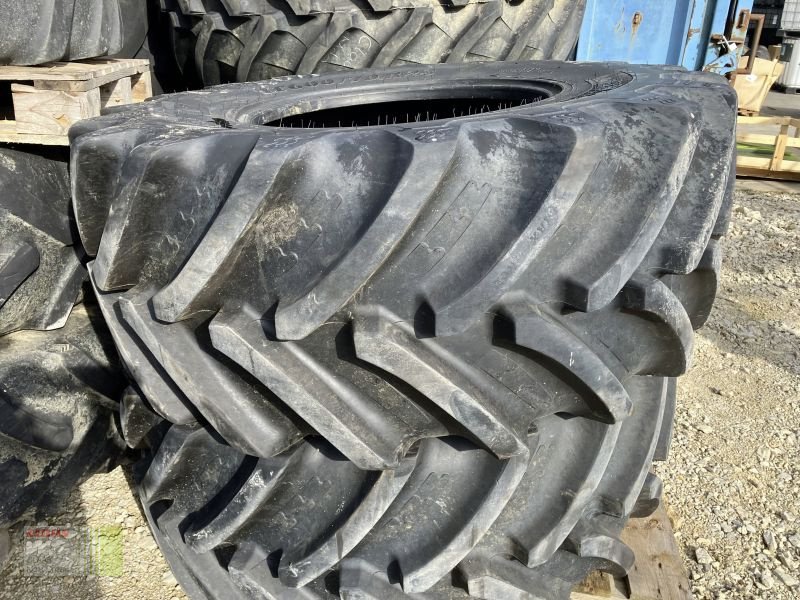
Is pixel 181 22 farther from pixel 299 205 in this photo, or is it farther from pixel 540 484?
pixel 540 484

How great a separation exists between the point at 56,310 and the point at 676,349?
128 cm

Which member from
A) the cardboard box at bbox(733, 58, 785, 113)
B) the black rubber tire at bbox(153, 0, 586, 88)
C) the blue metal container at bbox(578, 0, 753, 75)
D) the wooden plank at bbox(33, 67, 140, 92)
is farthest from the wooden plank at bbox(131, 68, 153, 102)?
the cardboard box at bbox(733, 58, 785, 113)

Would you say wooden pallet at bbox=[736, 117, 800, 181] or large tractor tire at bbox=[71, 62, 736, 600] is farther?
wooden pallet at bbox=[736, 117, 800, 181]

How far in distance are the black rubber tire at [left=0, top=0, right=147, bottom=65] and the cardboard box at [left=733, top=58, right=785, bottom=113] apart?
6248mm

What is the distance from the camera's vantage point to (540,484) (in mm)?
1184

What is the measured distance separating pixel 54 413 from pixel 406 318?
0.90m

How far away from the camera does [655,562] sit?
4.96ft

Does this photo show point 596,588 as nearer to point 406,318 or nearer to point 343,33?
point 406,318

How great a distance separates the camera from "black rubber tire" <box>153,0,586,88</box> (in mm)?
2014

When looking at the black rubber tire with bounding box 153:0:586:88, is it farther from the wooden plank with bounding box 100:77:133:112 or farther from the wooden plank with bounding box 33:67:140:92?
the wooden plank with bounding box 33:67:140:92

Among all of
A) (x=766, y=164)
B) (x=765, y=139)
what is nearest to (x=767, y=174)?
(x=766, y=164)

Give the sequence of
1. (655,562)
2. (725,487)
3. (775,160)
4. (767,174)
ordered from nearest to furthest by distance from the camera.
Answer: (655,562), (725,487), (775,160), (767,174)

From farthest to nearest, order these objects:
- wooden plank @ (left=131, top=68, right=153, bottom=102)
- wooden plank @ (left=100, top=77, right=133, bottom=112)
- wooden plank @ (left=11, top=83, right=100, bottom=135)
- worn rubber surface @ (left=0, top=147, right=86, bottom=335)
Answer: wooden plank @ (left=131, top=68, right=153, bottom=102)
wooden plank @ (left=100, top=77, right=133, bottom=112)
wooden plank @ (left=11, top=83, right=100, bottom=135)
worn rubber surface @ (left=0, top=147, right=86, bottom=335)

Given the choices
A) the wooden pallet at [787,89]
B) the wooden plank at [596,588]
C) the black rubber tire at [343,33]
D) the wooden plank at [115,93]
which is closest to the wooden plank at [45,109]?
the wooden plank at [115,93]
